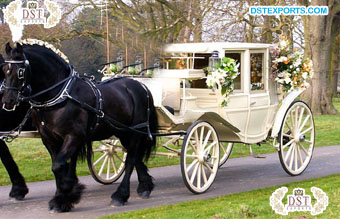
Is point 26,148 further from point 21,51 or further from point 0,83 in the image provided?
point 21,51

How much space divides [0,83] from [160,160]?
4566 millimetres

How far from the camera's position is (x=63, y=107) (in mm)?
7191

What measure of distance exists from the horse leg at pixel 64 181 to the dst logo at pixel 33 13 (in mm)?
5668

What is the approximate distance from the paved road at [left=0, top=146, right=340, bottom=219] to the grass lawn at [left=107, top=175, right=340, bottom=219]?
361mm

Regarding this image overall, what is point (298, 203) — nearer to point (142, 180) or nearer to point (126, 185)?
point (126, 185)

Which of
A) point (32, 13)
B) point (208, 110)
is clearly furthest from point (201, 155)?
point (32, 13)

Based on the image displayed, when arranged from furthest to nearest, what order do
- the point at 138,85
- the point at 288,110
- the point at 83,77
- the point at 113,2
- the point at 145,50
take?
the point at 113,2
the point at 288,110
the point at 145,50
the point at 138,85
the point at 83,77

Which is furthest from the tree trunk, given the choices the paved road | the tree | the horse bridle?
the horse bridle

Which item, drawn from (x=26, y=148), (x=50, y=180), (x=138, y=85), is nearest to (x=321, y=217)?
(x=138, y=85)

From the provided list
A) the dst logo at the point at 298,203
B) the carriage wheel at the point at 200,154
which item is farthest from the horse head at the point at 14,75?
the dst logo at the point at 298,203

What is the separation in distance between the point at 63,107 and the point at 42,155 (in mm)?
5280

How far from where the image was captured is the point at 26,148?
43.2 feet

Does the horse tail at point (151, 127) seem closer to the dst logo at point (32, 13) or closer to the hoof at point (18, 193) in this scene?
the hoof at point (18, 193)

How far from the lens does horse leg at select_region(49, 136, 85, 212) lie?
7.14 metres
